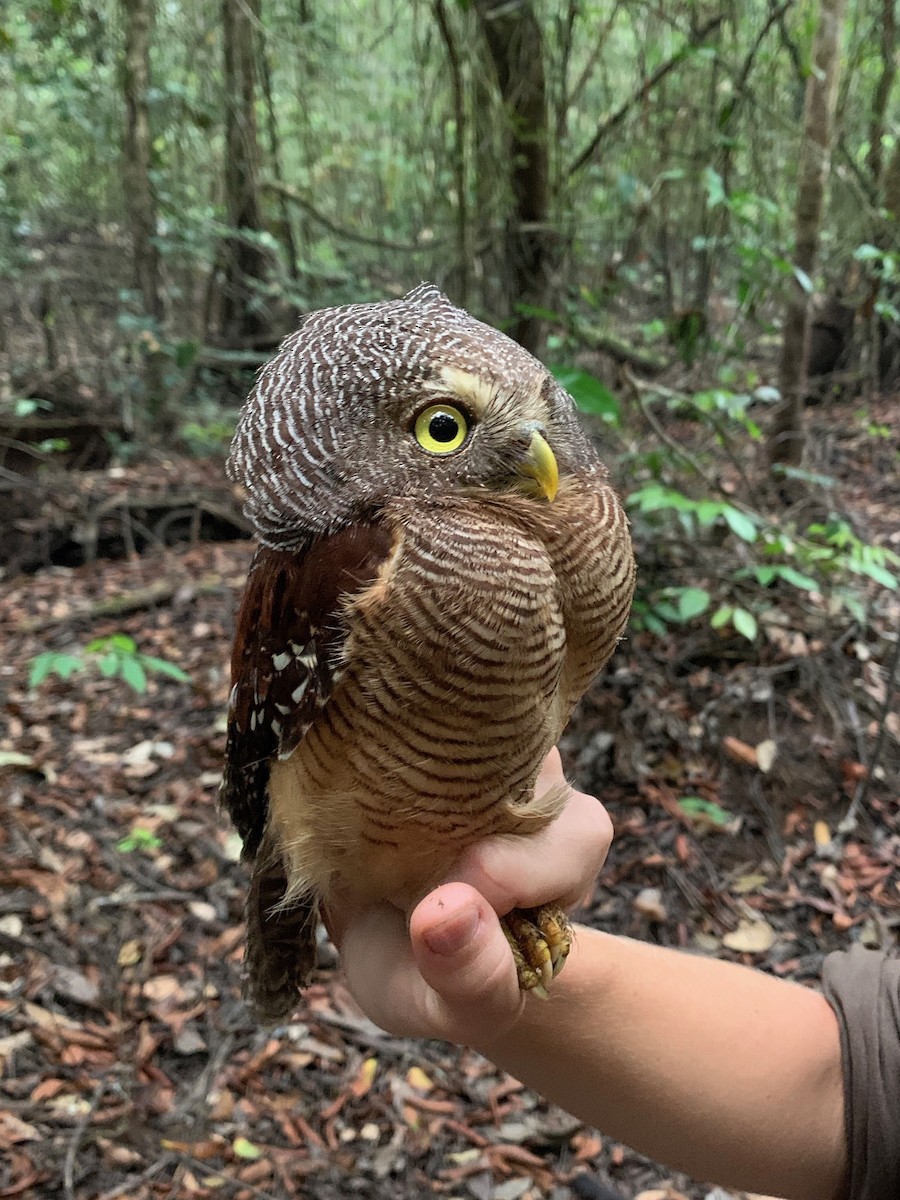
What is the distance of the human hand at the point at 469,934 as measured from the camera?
49.9 inches

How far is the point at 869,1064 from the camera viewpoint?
183 cm

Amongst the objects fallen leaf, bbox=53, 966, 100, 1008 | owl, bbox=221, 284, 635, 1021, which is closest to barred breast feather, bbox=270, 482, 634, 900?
owl, bbox=221, 284, 635, 1021

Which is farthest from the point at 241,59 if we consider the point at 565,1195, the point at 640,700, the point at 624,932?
the point at 565,1195

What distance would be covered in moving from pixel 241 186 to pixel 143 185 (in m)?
0.85

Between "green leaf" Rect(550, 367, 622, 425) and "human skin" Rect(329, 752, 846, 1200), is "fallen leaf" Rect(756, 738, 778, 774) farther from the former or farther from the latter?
"human skin" Rect(329, 752, 846, 1200)

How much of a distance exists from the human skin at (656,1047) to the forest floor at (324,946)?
1.15m

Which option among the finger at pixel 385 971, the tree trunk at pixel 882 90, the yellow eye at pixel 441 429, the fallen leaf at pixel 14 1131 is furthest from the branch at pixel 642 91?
the fallen leaf at pixel 14 1131

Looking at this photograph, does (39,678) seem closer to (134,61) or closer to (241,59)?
(134,61)

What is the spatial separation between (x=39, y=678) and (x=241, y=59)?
6640 millimetres

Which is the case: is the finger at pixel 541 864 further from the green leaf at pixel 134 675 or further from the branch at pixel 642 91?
the branch at pixel 642 91

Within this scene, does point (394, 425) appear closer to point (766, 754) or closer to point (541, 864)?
point (541, 864)

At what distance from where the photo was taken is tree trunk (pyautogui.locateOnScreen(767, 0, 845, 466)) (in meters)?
4.33

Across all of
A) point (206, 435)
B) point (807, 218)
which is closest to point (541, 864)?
point (807, 218)

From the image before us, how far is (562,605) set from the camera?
1.43 metres
